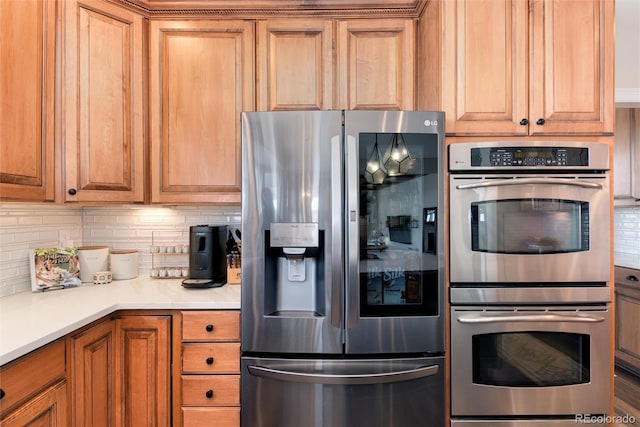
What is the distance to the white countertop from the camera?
107cm

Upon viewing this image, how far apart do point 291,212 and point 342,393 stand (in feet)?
2.70

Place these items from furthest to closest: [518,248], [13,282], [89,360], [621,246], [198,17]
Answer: [621,246], [198,17], [13,282], [518,248], [89,360]

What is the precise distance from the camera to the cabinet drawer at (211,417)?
1455mm

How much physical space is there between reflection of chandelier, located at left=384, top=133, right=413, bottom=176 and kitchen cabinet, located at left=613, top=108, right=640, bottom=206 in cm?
248

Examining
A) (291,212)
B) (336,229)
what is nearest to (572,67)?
(336,229)

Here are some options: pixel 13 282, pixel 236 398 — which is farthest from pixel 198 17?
pixel 236 398

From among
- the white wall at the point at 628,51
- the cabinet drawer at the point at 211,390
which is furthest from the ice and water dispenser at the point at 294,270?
the white wall at the point at 628,51

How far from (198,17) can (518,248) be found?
2068 millimetres

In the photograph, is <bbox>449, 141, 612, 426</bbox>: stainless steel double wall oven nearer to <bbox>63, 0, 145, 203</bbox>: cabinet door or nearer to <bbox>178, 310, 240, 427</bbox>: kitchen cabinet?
<bbox>178, 310, 240, 427</bbox>: kitchen cabinet

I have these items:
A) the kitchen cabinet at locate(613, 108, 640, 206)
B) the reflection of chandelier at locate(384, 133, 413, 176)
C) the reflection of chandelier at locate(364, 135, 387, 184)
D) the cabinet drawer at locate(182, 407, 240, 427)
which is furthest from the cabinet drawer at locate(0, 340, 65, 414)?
the kitchen cabinet at locate(613, 108, 640, 206)

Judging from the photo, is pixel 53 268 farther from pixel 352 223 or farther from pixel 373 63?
pixel 373 63

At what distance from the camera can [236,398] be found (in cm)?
146

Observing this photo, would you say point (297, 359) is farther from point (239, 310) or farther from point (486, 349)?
point (486, 349)

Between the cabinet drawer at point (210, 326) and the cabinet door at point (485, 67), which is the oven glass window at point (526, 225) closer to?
the cabinet door at point (485, 67)
